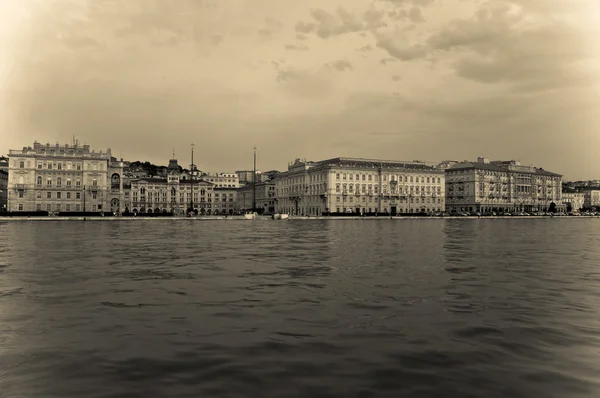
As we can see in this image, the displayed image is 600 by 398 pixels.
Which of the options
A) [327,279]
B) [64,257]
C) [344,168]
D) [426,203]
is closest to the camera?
[327,279]

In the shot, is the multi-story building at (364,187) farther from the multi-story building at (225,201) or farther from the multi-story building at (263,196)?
the multi-story building at (225,201)

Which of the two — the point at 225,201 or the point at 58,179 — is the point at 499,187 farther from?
the point at 58,179

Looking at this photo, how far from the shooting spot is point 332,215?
444 ft

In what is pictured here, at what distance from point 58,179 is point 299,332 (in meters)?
136

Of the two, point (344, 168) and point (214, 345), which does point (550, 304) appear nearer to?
point (214, 345)

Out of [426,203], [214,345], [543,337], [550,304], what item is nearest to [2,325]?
[214,345]

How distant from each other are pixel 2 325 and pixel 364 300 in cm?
976

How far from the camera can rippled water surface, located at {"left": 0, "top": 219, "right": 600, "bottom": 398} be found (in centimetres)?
841

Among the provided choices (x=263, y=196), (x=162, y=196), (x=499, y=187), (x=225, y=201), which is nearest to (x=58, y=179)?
(x=162, y=196)

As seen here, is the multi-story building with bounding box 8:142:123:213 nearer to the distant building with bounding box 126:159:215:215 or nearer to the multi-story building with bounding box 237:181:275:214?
the distant building with bounding box 126:159:215:215

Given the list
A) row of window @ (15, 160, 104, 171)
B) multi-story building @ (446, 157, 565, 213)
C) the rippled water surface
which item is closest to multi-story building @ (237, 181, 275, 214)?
row of window @ (15, 160, 104, 171)

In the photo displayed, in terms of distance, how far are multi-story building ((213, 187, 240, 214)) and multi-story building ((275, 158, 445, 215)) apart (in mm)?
32334

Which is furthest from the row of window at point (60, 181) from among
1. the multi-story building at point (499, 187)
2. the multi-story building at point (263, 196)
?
the multi-story building at point (499, 187)

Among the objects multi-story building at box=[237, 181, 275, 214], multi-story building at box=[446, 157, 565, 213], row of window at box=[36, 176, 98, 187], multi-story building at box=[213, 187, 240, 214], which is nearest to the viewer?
row of window at box=[36, 176, 98, 187]
